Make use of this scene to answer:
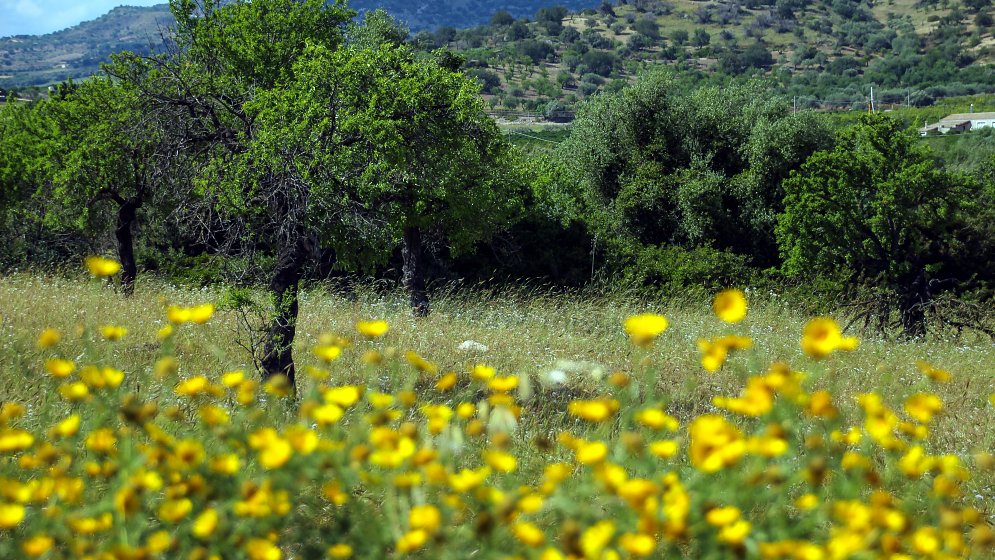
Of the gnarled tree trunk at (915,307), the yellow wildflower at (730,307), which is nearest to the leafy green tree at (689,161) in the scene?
the gnarled tree trunk at (915,307)

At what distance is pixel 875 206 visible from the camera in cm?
1480

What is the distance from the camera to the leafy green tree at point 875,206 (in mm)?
14812

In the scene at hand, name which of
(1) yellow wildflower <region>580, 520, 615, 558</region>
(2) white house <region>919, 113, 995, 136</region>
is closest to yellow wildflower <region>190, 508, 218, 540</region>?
(1) yellow wildflower <region>580, 520, 615, 558</region>

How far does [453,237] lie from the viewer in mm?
14203

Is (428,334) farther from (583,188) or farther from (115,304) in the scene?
(583,188)

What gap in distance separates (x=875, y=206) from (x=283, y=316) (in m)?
12.8

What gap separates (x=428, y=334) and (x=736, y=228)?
651 inches

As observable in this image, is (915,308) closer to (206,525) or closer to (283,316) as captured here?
(283,316)

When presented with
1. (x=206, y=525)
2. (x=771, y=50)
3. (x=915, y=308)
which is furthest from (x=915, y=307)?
(x=771, y=50)

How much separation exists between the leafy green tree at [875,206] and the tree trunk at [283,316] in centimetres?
1193

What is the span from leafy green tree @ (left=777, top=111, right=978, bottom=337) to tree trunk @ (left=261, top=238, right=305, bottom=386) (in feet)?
39.2

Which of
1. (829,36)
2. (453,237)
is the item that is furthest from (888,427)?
(829,36)

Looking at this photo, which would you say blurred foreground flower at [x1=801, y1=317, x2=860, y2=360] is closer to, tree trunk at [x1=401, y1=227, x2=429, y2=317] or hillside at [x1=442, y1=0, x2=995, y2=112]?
tree trunk at [x1=401, y1=227, x2=429, y2=317]

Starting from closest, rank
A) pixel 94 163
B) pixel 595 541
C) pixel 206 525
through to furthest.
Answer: pixel 595 541
pixel 206 525
pixel 94 163
